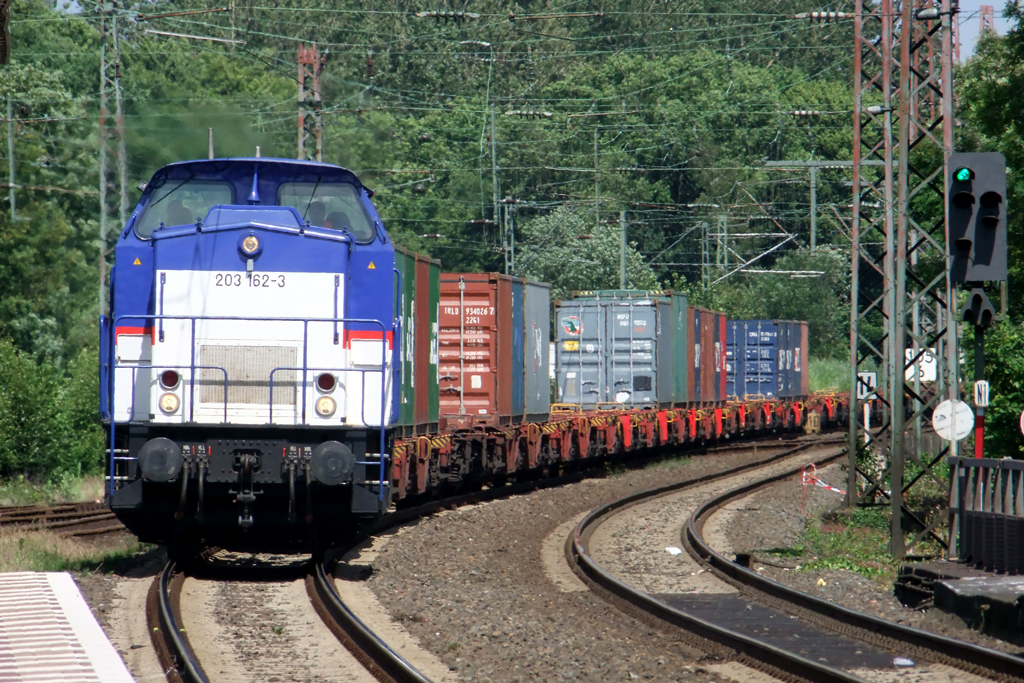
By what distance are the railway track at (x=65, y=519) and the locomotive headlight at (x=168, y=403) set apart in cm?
464

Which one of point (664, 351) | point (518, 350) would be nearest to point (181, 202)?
point (518, 350)

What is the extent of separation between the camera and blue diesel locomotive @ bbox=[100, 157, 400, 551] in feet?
36.3

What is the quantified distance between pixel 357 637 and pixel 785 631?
3633mm

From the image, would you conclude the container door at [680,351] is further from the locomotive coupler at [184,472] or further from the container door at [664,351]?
the locomotive coupler at [184,472]

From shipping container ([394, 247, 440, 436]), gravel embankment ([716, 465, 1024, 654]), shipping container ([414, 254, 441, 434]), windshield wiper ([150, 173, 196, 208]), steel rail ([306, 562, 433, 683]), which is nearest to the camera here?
steel rail ([306, 562, 433, 683])

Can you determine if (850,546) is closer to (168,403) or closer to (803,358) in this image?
(168,403)

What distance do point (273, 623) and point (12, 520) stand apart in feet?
27.8

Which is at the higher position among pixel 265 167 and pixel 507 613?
pixel 265 167

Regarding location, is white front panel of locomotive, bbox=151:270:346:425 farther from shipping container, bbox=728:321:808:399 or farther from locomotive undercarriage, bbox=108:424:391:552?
shipping container, bbox=728:321:808:399

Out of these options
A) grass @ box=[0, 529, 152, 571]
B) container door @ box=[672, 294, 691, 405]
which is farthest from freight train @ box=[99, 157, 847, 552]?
container door @ box=[672, 294, 691, 405]

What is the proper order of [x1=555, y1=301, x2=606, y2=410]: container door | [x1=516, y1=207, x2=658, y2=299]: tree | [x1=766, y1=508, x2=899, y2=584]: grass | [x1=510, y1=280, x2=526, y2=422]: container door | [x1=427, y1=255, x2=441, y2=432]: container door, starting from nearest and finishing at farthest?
[x1=766, y1=508, x2=899, y2=584]: grass < [x1=427, y1=255, x2=441, y2=432]: container door < [x1=510, y1=280, x2=526, y2=422]: container door < [x1=555, y1=301, x2=606, y2=410]: container door < [x1=516, y1=207, x2=658, y2=299]: tree

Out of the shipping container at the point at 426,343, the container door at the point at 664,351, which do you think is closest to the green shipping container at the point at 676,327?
the container door at the point at 664,351

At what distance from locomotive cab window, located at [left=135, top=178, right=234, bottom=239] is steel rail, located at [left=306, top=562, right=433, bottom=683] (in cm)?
361

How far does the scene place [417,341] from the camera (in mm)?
14867
